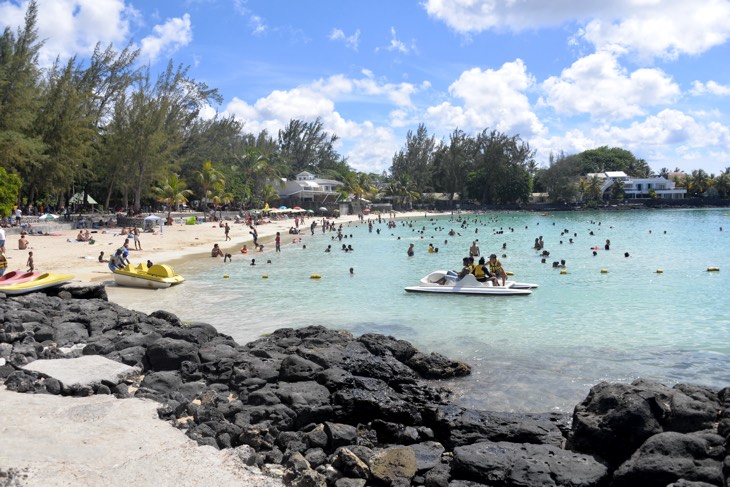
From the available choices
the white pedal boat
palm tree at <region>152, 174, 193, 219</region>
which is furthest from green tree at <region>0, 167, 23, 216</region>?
the white pedal boat

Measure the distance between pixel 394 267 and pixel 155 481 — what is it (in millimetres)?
24350

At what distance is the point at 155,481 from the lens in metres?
6.14

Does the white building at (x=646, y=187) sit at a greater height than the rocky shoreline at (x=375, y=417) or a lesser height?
greater

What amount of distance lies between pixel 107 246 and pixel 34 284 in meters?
18.7

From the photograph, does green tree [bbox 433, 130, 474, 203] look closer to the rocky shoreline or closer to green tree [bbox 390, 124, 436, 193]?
green tree [bbox 390, 124, 436, 193]

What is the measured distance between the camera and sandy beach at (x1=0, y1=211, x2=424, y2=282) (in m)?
26.0

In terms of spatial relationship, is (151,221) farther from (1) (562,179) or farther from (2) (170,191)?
(1) (562,179)

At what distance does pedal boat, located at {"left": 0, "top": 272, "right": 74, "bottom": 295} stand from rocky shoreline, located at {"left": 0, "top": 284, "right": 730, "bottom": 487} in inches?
191

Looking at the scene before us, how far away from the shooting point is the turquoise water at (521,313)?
1155 centimetres

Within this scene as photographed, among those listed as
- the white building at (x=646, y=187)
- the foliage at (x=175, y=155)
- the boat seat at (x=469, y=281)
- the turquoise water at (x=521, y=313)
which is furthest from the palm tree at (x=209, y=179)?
the white building at (x=646, y=187)

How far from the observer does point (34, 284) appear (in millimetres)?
16672

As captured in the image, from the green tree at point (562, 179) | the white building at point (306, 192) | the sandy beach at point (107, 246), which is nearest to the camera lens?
the sandy beach at point (107, 246)

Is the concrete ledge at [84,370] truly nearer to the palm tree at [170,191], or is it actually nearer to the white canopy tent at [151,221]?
the white canopy tent at [151,221]

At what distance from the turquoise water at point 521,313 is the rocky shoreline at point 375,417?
5.43 feet
